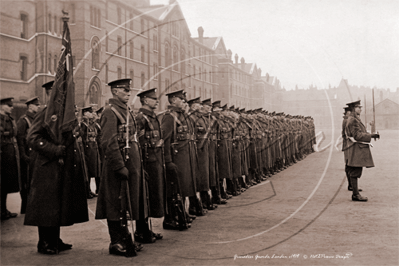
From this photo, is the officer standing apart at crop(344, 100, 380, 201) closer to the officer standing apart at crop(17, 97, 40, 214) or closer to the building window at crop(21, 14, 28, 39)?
the officer standing apart at crop(17, 97, 40, 214)

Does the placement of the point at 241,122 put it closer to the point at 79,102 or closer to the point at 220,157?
the point at 220,157

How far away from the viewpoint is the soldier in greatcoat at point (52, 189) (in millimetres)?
4445

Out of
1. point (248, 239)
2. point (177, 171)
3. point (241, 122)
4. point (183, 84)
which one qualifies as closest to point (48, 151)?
point (177, 171)

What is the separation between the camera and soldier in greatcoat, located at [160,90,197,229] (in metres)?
5.84

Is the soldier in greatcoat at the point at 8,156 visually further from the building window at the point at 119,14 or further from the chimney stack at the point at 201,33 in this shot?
the building window at the point at 119,14

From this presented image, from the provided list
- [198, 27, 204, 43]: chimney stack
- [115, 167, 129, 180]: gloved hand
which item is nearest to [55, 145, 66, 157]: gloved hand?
[115, 167, 129, 180]: gloved hand

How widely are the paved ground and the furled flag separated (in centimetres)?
162

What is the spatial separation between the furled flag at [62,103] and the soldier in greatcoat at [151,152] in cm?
102

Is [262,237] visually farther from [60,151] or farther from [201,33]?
[201,33]

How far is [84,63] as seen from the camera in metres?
A: 10.1

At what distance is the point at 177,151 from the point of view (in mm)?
6297

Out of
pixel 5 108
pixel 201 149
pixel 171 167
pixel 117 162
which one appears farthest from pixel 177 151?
pixel 5 108

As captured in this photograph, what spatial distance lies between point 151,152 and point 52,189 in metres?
1.47

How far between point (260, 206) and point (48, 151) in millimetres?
4800
